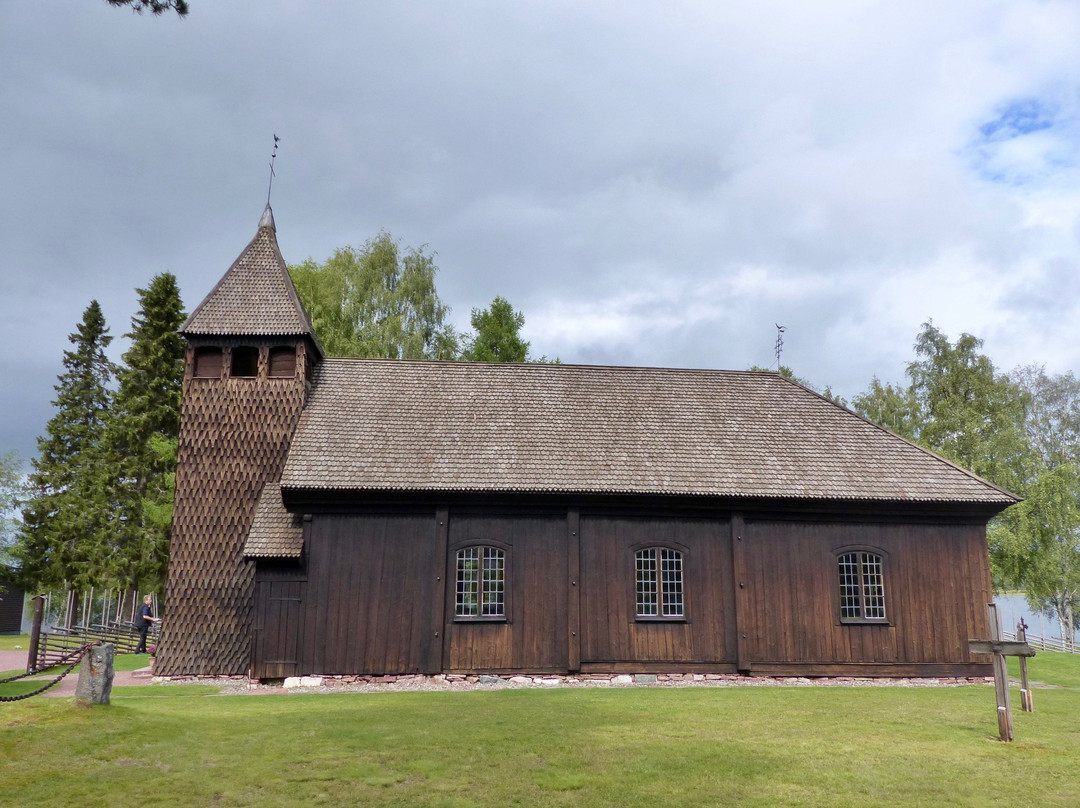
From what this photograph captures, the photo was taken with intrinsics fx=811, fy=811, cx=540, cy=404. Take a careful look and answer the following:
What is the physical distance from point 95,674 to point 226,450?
1062 cm

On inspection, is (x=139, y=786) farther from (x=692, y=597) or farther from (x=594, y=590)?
(x=692, y=597)

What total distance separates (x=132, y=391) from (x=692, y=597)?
31440 millimetres

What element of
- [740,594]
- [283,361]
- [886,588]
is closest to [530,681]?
[740,594]

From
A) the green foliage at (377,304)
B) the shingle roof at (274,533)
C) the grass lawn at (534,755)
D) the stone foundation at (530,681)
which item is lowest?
the stone foundation at (530,681)

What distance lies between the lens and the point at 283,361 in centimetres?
2138

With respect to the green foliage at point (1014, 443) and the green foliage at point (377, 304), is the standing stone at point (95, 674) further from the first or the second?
the green foliage at point (1014, 443)

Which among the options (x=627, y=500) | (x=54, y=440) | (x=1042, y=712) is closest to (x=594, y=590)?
(x=627, y=500)

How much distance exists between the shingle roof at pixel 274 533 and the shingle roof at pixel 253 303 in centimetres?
455

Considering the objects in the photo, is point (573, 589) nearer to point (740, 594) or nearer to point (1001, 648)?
point (740, 594)

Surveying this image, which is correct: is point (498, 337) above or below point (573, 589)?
above

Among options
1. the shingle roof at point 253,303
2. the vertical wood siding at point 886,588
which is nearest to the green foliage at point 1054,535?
the vertical wood siding at point 886,588

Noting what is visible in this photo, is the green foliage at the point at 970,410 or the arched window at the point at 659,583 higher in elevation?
the green foliage at the point at 970,410

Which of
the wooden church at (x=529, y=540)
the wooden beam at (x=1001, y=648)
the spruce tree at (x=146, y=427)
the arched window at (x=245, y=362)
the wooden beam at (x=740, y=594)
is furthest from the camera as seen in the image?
the spruce tree at (x=146, y=427)

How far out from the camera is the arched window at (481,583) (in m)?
18.7
